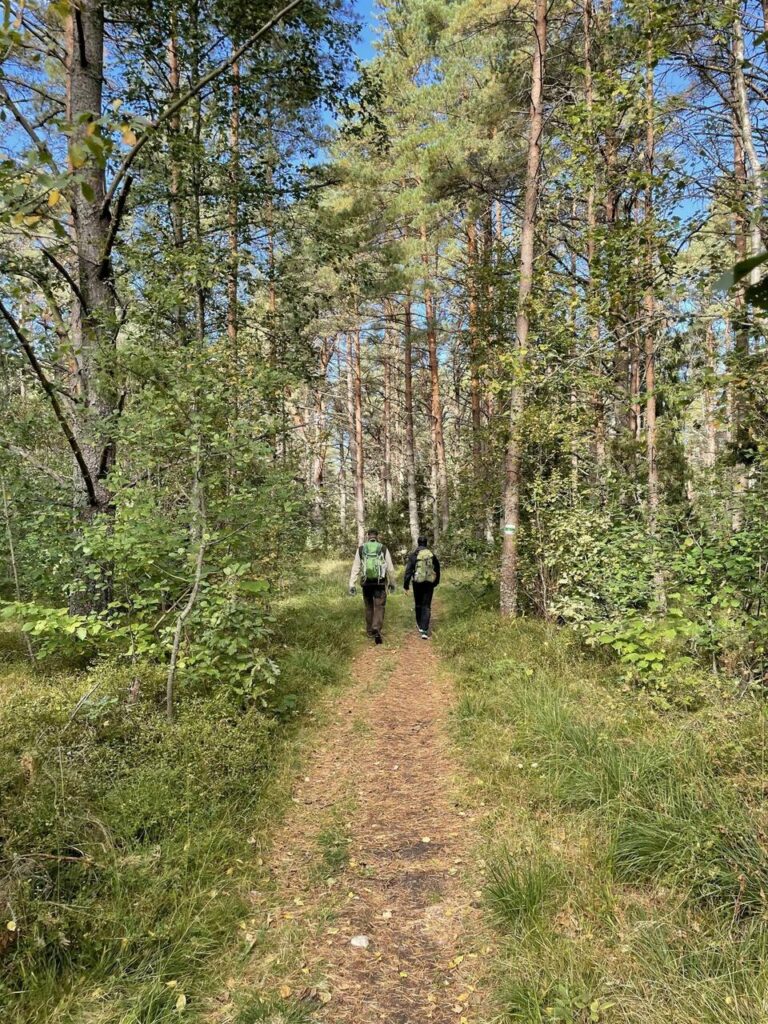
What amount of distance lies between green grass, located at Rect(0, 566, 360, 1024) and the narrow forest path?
32 centimetres

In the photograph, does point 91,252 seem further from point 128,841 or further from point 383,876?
point 383,876

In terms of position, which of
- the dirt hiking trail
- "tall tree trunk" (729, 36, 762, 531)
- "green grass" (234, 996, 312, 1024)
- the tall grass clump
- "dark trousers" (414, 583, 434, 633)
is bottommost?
the dirt hiking trail

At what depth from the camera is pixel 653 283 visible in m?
5.24

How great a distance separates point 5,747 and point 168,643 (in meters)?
1.34

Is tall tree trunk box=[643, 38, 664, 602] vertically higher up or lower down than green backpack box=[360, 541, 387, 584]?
higher up

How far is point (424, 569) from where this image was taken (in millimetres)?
9328

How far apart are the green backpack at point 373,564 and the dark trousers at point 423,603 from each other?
0.81 m

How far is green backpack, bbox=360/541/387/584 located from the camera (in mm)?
Result: 8984

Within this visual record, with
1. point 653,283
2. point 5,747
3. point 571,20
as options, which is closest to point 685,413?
point 653,283

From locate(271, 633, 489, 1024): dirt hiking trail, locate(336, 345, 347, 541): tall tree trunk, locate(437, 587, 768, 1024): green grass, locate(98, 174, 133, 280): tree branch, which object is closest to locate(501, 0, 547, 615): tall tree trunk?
locate(271, 633, 489, 1024): dirt hiking trail

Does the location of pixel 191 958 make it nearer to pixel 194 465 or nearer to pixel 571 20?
pixel 194 465

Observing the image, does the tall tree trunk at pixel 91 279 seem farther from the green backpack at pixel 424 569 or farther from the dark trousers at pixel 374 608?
the green backpack at pixel 424 569

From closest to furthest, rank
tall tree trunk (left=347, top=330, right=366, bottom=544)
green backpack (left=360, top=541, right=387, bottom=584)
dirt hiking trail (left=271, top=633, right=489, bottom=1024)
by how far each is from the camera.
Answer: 1. dirt hiking trail (left=271, top=633, right=489, bottom=1024)
2. green backpack (left=360, top=541, right=387, bottom=584)
3. tall tree trunk (left=347, top=330, right=366, bottom=544)

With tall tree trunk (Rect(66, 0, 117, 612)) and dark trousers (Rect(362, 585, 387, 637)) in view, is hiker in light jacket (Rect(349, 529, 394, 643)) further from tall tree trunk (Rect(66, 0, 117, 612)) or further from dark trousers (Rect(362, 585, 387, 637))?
tall tree trunk (Rect(66, 0, 117, 612))
